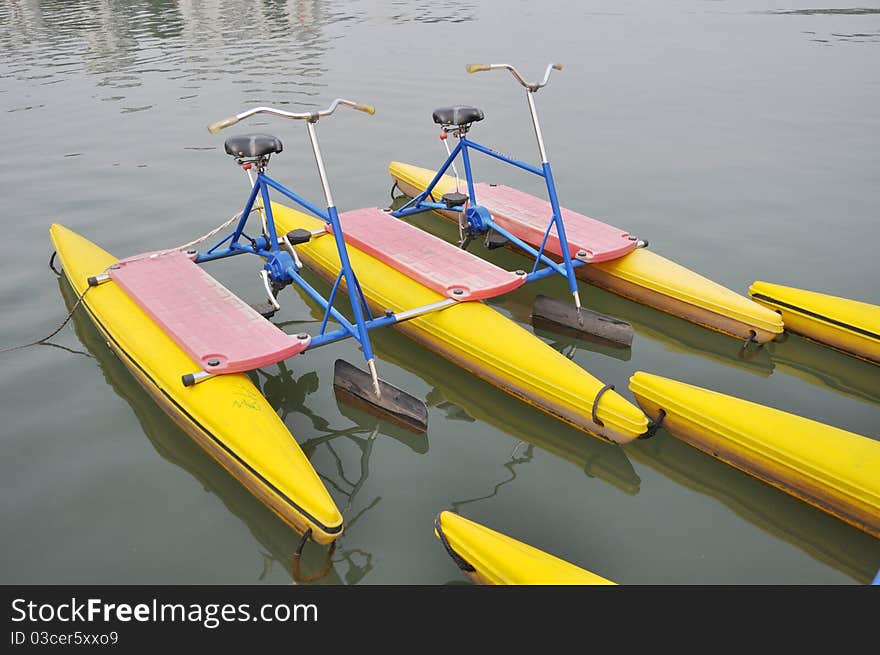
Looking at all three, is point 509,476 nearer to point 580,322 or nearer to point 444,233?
point 580,322

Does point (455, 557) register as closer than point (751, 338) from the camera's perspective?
Yes

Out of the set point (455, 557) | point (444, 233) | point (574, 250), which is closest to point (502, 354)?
point (574, 250)

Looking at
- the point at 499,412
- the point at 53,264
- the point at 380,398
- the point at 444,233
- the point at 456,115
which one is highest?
the point at 456,115

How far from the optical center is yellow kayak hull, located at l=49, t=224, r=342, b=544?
4230 millimetres

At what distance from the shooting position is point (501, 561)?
3.87 meters

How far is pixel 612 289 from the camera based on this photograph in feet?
24.3

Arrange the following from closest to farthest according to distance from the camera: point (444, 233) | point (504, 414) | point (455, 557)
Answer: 1. point (455, 557)
2. point (504, 414)
3. point (444, 233)

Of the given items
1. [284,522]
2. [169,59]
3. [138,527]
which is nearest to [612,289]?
[284,522]

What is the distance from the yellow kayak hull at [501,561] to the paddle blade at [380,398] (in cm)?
132

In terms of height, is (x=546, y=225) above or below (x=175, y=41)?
above

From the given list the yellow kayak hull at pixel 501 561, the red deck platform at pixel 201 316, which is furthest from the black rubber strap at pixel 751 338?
the red deck platform at pixel 201 316

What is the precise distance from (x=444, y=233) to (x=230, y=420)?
200 inches

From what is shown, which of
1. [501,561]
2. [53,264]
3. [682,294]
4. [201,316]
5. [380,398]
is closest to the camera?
[501,561]
